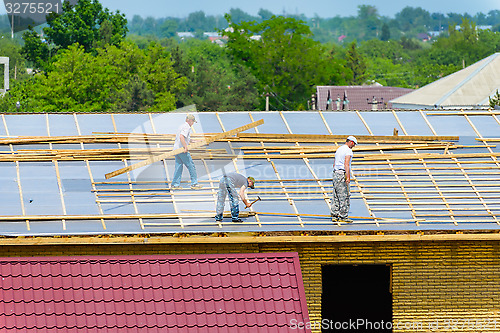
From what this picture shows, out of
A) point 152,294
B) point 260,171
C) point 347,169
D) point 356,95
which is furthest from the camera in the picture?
point 356,95

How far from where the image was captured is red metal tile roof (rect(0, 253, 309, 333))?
14.4 m

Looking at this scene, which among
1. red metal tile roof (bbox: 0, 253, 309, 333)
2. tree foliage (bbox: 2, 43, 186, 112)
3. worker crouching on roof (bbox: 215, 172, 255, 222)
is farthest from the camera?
tree foliage (bbox: 2, 43, 186, 112)

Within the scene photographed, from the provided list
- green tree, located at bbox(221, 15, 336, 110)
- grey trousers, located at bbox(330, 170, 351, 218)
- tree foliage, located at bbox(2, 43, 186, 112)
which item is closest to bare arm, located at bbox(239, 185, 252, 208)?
grey trousers, located at bbox(330, 170, 351, 218)

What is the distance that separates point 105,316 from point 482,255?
8939 mm

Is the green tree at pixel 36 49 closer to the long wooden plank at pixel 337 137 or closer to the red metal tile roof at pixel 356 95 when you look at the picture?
the red metal tile roof at pixel 356 95

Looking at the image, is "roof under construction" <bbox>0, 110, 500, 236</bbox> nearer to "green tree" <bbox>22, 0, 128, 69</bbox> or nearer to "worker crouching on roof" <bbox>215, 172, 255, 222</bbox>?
"worker crouching on roof" <bbox>215, 172, 255, 222</bbox>

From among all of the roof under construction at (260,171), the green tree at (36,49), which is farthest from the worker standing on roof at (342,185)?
the green tree at (36,49)

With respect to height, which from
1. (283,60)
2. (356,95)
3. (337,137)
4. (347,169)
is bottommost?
(283,60)

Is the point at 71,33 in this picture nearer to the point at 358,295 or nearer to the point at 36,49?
the point at 36,49

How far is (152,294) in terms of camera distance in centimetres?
1476

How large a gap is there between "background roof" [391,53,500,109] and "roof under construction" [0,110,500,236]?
41781 millimetres

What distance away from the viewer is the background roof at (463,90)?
65750mm

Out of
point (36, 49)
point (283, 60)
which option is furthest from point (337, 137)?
point (283, 60)

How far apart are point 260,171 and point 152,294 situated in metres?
7.24
